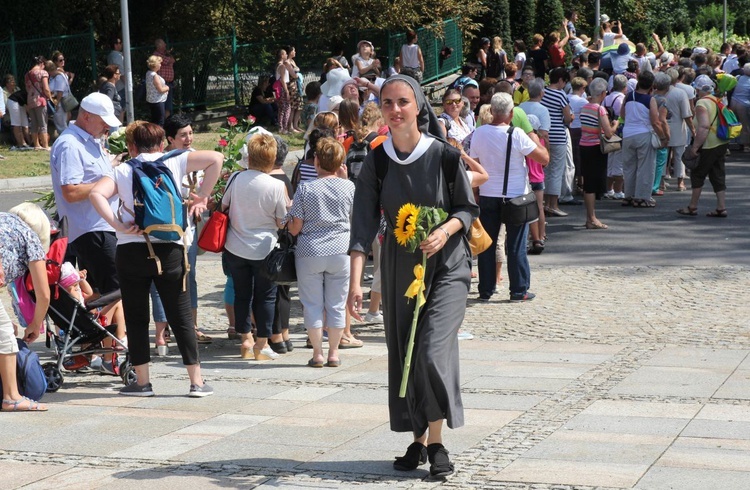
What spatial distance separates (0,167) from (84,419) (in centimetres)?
1629

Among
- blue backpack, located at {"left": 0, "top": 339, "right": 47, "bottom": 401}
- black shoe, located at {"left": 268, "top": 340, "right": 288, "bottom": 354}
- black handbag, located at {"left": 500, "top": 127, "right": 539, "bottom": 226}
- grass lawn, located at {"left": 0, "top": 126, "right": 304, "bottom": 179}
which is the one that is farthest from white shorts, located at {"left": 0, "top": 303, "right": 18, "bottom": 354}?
grass lawn, located at {"left": 0, "top": 126, "right": 304, "bottom": 179}

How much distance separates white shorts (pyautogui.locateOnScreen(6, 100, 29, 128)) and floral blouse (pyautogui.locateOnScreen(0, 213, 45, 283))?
17692 millimetres

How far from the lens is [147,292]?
750cm

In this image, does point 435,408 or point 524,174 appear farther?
point 524,174

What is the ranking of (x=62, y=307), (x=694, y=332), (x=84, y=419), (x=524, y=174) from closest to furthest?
(x=84, y=419)
(x=62, y=307)
(x=694, y=332)
(x=524, y=174)

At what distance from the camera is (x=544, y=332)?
388 inches

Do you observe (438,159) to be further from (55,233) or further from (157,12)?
(157,12)

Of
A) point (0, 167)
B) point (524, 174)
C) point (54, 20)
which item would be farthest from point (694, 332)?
point (54, 20)

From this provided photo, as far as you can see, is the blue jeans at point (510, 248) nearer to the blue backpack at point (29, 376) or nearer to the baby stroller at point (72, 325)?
the baby stroller at point (72, 325)

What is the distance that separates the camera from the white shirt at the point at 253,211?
8.70m

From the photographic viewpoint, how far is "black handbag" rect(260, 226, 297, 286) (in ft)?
27.9

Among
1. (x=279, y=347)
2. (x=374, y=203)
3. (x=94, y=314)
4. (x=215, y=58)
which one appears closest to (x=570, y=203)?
(x=279, y=347)

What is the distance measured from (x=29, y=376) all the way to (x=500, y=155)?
197 inches

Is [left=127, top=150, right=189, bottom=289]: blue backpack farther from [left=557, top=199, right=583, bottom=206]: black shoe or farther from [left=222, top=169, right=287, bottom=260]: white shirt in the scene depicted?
[left=557, top=199, right=583, bottom=206]: black shoe
